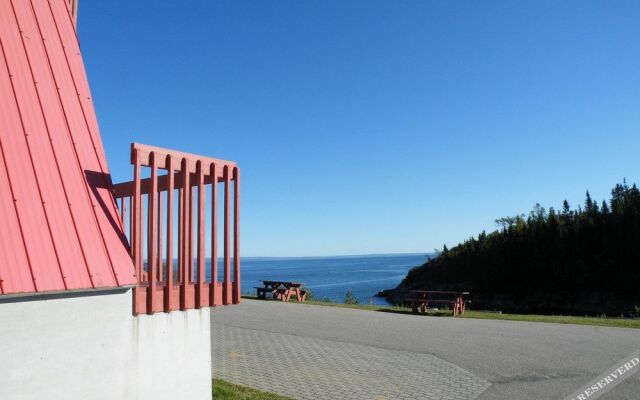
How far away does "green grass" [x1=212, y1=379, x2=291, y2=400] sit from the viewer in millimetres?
6379

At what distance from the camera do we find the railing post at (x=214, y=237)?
512 centimetres

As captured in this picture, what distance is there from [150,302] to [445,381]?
17.2ft

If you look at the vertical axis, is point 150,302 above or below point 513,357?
above

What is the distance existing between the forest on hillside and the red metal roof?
2230 inches

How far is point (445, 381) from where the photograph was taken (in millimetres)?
7762

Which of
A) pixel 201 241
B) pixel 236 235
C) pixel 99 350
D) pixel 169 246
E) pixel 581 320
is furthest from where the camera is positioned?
pixel 581 320

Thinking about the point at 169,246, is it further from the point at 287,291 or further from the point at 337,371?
the point at 287,291

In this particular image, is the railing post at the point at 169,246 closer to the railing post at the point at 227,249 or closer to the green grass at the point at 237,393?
the railing post at the point at 227,249

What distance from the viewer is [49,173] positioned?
4160mm

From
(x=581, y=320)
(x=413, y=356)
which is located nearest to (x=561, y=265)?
(x=581, y=320)

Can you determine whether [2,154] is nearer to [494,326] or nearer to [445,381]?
[445,381]

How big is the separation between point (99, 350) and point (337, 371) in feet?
16.8

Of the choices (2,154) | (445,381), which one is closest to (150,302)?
(2,154)

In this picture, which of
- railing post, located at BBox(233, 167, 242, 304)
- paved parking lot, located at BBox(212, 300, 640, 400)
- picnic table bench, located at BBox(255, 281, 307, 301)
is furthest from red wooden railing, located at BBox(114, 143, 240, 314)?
picnic table bench, located at BBox(255, 281, 307, 301)
